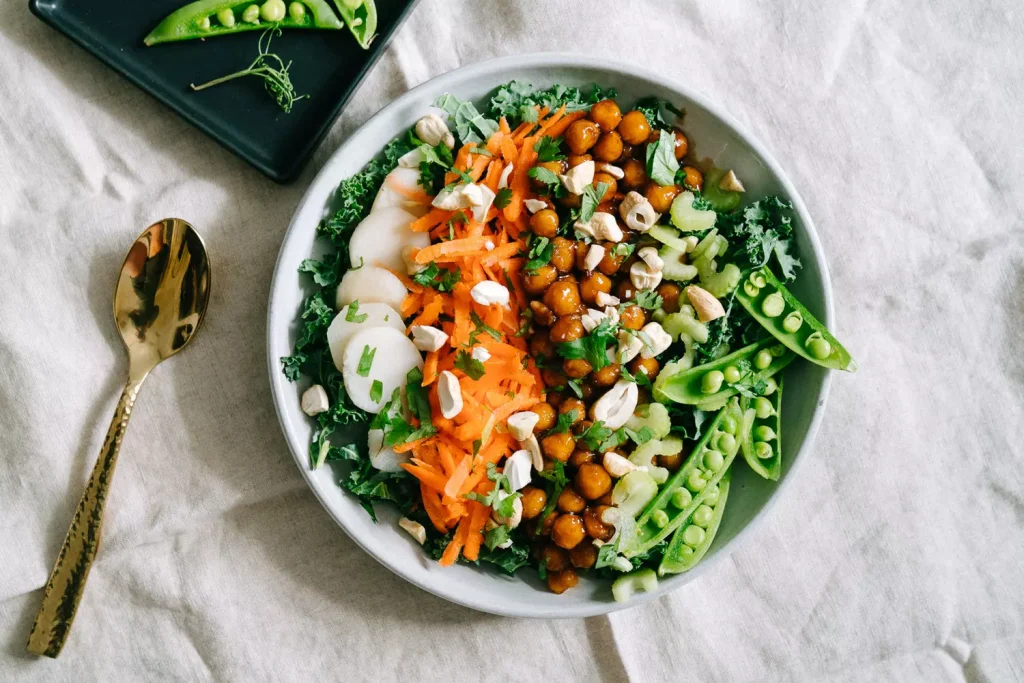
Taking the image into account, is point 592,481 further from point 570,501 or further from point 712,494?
point 712,494

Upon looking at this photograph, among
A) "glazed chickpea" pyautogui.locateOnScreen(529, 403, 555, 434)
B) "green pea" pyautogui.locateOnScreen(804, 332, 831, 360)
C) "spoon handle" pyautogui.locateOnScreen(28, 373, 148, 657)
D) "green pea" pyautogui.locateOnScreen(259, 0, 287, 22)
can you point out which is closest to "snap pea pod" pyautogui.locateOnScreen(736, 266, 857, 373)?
"green pea" pyautogui.locateOnScreen(804, 332, 831, 360)

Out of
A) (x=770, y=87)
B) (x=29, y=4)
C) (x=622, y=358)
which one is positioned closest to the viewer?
(x=622, y=358)

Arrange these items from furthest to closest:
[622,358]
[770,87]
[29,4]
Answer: [770,87], [29,4], [622,358]

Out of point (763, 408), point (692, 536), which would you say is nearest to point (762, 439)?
point (763, 408)

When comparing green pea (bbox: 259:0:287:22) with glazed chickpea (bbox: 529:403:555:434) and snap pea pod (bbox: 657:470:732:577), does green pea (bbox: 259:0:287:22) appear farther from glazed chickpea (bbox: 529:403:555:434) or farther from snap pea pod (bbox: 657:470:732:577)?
snap pea pod (bbox: 657:470:732:577)

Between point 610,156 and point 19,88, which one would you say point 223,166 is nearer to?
point 19,88

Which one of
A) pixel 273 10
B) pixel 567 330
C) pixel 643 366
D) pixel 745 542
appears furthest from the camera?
pixel 745 542

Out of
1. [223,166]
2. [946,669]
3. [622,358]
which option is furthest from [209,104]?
[946,669]

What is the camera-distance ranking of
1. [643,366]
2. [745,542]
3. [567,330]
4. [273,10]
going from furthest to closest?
1. [745,542]
2. [273,10]
3. [643,366]
4. [567,330]
